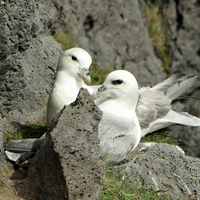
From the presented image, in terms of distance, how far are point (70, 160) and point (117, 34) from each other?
5174 millimetres

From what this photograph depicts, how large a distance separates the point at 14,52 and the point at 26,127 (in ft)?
2.90

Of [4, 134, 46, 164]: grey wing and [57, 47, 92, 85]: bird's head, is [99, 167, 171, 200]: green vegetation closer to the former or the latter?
[4, 134, 46, 164]: grey wing

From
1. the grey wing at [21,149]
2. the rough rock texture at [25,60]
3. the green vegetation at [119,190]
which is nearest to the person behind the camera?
the green vegetation at [119,190]

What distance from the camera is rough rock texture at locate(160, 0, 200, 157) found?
26.8ft

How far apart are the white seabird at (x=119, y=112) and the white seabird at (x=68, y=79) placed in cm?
26

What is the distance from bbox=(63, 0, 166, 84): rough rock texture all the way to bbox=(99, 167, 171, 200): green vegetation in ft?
12.4

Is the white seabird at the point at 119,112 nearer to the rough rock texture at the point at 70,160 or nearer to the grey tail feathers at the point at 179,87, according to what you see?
the rough rock texture at the point at 70,160

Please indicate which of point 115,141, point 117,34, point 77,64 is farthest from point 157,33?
point 115,141

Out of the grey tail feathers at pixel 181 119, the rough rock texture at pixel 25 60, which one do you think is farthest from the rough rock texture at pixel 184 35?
the rough rock texture at pixel 25 60

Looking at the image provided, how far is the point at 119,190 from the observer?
2.71m

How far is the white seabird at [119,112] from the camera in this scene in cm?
329

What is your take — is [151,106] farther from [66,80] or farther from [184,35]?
→ [184,35]

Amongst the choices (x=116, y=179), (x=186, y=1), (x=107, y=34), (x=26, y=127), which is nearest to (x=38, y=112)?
(x=26, y=127)

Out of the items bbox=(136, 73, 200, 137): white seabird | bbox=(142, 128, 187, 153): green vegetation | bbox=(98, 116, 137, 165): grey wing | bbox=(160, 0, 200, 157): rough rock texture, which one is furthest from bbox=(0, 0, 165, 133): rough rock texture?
bbox=(142, 128, 187, 153): green vegetation
